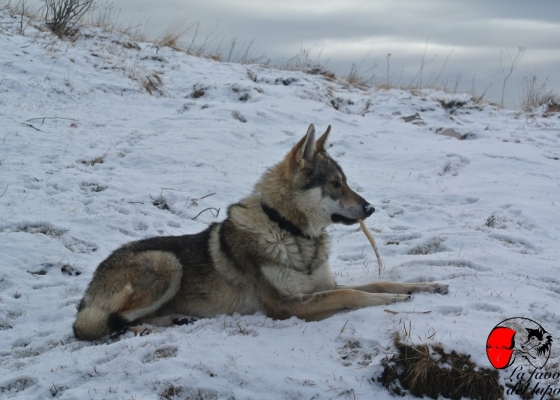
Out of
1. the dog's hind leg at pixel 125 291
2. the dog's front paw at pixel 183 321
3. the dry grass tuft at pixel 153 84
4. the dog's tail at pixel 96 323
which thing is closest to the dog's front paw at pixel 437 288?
the dog's front paw at pixel 183 321

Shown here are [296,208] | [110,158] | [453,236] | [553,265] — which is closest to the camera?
[296,208]

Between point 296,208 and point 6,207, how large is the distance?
459 cm

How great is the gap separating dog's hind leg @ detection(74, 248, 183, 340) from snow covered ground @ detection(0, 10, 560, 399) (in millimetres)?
196

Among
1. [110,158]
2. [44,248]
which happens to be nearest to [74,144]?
[110,158]

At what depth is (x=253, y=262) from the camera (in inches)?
195

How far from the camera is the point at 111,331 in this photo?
4.64 m

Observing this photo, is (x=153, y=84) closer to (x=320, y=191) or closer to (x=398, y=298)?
(x=320, y=191)

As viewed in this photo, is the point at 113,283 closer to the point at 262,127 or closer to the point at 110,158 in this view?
the point at 110,158

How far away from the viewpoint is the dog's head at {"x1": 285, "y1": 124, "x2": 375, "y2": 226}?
A: 503 cm

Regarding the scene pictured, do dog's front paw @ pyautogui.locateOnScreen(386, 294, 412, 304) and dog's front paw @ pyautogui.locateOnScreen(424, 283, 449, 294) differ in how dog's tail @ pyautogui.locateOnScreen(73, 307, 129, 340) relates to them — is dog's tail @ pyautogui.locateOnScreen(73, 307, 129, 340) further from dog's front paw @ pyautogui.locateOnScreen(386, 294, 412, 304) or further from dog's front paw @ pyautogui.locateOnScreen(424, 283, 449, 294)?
dog's front paw @ pyautogui.locateOnScreen(424, 283, 449, 294)

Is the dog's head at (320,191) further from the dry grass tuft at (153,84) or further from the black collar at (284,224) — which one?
the dry grass tuft at (153,84)

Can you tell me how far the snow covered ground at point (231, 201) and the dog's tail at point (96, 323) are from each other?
4.8 inches

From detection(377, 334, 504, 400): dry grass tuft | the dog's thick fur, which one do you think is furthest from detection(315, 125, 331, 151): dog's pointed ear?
detection(377, 334, 504, 400): dry grass tuft

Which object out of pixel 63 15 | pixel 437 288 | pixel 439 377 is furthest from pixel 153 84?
pixel 439 377
